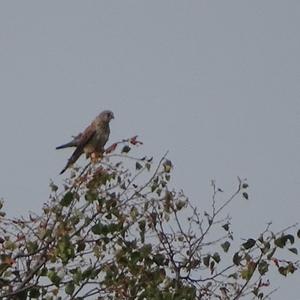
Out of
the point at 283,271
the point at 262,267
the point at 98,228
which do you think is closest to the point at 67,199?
the point at 98,228

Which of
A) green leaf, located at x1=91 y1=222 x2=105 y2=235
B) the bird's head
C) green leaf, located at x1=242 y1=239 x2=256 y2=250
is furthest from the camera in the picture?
the bird's head

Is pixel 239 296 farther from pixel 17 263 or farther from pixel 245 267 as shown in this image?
pixel 17 263

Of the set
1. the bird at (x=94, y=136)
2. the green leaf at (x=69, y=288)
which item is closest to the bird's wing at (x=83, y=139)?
the bird at (x=94, y=136)

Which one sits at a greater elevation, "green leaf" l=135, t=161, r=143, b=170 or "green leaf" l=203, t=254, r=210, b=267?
"green leaf" l=135, t=161, r=143, b=170

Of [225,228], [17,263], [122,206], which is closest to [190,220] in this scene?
[225,228]

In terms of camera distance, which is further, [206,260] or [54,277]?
[206,260]

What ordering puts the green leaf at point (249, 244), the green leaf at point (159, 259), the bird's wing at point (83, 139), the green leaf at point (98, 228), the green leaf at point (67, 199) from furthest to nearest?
the bird's wing at point (83, 139) → the green leaf at point (249, 244) → the green leaf at point (159, 259) → the green leaf at point (67, 199) → the green leaf at point (98, 228)

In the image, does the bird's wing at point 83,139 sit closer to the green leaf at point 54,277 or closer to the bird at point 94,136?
the bird at point 94,136

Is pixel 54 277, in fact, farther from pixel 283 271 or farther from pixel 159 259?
pixel 283 271

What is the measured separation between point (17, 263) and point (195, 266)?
131 cm

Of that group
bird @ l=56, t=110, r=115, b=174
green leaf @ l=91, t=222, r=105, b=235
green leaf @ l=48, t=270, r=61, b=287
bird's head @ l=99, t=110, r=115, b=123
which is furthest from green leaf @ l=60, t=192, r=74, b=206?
bird's head @ l=99, t=110, r=115, b=123

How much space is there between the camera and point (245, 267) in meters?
7.28

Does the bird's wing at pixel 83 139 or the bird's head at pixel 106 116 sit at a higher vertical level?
the bird's head at pixel 106 116

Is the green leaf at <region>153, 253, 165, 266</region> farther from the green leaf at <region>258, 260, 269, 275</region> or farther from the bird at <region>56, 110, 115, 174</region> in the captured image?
the bird at <region>56, 110, 115, 174</region>
